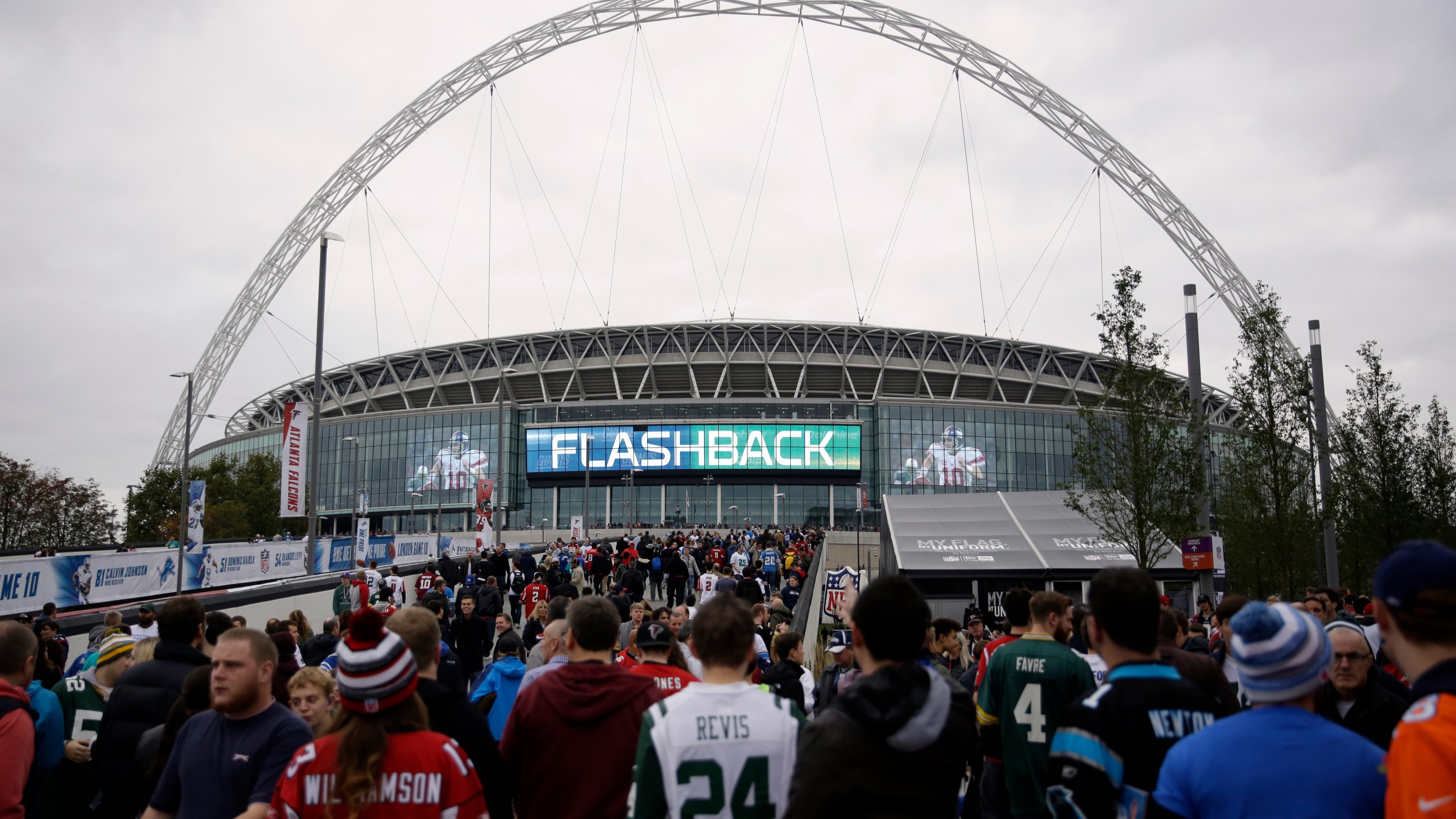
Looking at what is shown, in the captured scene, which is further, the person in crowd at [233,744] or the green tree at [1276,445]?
the green tree at [1276,445]

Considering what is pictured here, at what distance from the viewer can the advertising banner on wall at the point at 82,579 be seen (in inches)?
805

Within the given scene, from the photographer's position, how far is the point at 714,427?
93.2m

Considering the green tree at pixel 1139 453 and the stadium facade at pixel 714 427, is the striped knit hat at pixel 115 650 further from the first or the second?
the stadium facade at pixel 714 427

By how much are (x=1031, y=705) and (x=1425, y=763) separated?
8.82 feet

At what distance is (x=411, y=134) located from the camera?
80.7 metres

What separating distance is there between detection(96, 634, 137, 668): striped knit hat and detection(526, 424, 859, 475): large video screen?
283 feet

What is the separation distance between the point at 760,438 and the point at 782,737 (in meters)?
89.5

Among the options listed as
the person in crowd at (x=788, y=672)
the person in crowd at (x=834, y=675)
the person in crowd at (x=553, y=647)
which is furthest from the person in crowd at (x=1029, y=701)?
the person in crowd at (x=553, y=647)

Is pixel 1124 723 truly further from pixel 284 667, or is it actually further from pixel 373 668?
pixel 284 667

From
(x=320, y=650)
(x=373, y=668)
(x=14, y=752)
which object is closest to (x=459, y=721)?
(x=373, y=668)

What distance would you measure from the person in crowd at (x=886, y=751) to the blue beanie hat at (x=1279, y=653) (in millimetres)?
912

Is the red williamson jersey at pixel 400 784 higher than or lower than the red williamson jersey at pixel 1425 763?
lower

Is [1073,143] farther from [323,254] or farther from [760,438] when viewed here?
[323,254]

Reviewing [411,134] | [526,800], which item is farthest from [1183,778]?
[411,134]
